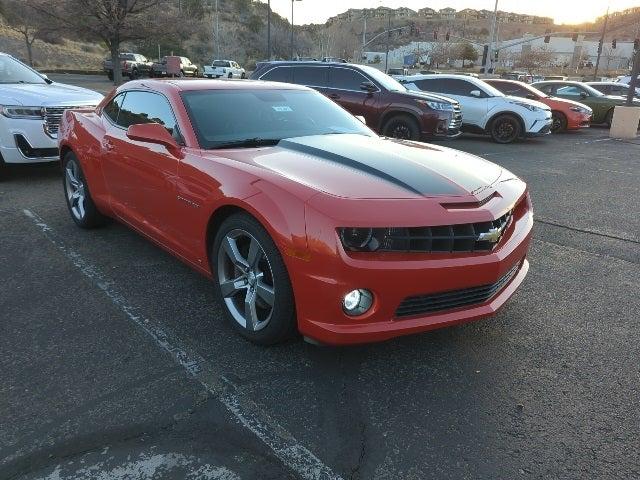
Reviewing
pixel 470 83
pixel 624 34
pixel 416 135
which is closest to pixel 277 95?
pixel 416 135

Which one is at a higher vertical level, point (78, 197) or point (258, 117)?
point (258, 117)

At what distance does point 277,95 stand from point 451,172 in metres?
1.75

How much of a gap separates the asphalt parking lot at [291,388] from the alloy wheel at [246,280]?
7.2 inches

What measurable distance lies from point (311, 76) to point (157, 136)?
29.4ft

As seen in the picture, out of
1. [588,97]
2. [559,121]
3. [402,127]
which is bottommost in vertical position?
[559,121]

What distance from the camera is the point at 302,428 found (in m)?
2.45

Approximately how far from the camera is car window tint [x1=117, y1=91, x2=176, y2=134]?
3865mm

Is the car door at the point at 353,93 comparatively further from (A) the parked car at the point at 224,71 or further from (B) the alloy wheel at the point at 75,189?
(A) the parked car at the point at 224,71

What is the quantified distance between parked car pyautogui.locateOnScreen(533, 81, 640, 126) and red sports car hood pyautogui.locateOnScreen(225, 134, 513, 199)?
1625 cm

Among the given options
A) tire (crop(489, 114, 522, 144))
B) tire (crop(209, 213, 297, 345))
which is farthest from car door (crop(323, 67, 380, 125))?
tire (crop(209, 213, 297, 345))

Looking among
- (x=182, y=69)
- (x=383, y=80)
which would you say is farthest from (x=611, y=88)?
(x=182, y=69)

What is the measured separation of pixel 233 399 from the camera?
2.65 meters

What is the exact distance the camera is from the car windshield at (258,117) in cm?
368

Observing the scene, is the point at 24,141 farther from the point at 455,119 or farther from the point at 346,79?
the point at 455,119
